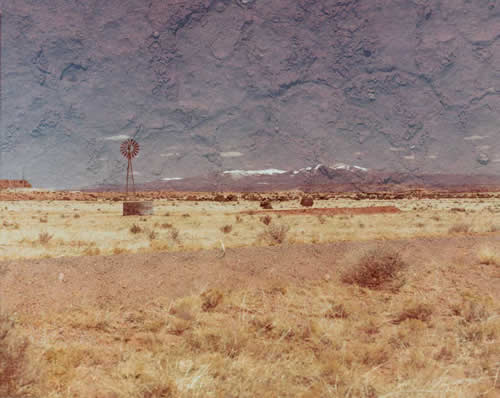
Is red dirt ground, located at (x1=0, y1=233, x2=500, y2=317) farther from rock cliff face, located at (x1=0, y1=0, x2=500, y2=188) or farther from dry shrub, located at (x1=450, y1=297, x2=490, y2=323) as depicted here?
rock cliff face, located at (x1=0, y1=0, x2=500, y2=188)

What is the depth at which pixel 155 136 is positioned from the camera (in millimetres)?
181125

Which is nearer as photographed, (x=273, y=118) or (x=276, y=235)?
(x=276, y=235)

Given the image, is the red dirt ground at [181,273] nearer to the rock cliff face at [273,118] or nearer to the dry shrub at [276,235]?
the dry shrub at [276,235]

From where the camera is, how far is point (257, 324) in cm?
958

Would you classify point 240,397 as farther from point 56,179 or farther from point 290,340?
point 56,179

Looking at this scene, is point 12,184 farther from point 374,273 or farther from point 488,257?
point 488,257

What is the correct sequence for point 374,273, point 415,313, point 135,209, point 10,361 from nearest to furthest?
point 10,361
point 415,313
point 374,273
point 135,209

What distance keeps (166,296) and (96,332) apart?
242cm

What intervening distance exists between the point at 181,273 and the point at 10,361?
6.74 meters

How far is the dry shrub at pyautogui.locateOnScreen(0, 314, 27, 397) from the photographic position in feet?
18.8

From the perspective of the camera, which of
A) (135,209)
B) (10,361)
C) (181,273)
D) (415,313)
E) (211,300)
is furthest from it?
(135,209)

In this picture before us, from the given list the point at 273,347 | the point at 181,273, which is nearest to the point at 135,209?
the point at 181,273

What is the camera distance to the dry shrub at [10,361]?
5.74 m

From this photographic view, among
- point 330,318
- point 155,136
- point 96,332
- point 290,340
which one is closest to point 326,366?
point 290,340
